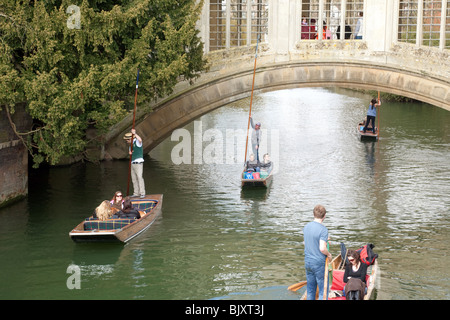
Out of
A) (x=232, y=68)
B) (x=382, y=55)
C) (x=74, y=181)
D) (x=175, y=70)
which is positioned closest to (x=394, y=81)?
(x=382, y=55)

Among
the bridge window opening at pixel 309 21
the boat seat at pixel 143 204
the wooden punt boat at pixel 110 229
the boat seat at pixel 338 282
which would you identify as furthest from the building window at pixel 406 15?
the boat seat at pixel 338 282

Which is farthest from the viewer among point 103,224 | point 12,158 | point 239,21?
point 239,21

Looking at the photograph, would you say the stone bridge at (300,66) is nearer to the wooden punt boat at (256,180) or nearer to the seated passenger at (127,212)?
the wooden punt boat at (256,180)

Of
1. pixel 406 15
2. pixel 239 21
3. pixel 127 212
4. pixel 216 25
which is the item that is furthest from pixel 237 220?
pixel 406 15

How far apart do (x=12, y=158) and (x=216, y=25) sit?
6.98 metres

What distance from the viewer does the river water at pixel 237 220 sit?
11430 mm

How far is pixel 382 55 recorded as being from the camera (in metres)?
19.7

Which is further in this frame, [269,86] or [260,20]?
[269,86]

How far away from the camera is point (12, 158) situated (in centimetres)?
1611

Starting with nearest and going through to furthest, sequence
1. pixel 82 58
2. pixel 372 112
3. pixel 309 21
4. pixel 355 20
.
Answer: pixel 82 58 < pixel 309 21 < pixel 355 20 < pixel 372 112

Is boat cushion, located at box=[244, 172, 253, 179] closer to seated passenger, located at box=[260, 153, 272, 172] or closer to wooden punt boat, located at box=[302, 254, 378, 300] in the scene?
seated passenger, located at box=[260, 153, 272, 172]

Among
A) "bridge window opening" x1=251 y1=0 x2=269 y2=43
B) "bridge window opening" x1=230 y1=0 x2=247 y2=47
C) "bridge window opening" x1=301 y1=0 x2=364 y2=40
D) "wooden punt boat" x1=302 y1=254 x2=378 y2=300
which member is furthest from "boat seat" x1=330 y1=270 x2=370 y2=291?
"bridge window opening" x1=230 y1=0 x2=247 y2=47

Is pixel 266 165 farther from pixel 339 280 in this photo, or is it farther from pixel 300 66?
pixel 339 280

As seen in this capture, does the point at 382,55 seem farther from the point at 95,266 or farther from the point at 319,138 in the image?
the point at 95,266
